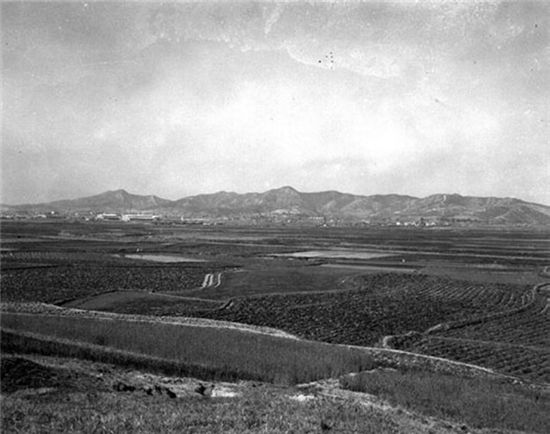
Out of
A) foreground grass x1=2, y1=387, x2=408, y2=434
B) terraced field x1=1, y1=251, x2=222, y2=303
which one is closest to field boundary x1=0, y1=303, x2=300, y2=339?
terraced field x1=1, y1=251, x2=222, y2=303

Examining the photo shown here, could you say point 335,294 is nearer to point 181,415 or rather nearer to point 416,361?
point 416,361

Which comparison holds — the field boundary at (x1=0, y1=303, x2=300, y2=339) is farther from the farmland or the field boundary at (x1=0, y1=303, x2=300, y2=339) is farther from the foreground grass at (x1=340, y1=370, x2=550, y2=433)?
the foreground grass at (x1=340, y1=370, x2=550, y2=433)

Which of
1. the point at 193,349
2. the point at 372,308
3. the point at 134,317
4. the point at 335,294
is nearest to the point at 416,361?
the point at 193,349

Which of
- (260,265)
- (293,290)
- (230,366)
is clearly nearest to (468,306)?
(293,290)

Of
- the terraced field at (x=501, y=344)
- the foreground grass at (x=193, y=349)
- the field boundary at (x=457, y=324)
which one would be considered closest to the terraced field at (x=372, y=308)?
the field boundary at (x=457, y=324)

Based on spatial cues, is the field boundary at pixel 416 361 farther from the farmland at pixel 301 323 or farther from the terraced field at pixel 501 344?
the terraced field at pixel 501 344
